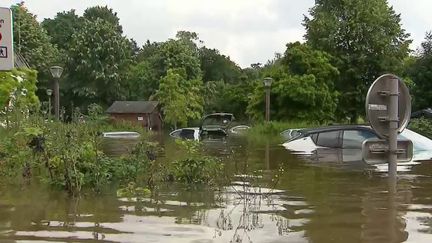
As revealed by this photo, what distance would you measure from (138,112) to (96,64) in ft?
23.6

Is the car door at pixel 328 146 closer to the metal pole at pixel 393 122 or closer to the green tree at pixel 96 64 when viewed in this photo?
the metal pole at pixel 393 122

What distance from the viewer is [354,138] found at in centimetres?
1630

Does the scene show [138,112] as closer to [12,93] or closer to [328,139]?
[328,139]

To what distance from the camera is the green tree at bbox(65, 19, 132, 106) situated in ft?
219

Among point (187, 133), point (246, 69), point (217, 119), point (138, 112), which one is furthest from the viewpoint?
point (246, 69)

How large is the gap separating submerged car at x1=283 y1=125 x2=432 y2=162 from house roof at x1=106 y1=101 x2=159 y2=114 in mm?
48172

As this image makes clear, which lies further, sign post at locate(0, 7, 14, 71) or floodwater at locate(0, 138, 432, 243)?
floodwater at locate(0, 138, 432, 243)

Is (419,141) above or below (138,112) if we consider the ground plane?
below

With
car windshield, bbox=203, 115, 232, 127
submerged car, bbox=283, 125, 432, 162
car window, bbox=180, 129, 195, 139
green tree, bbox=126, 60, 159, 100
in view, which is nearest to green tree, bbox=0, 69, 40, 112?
submerged car, bbox=283, 125, 432, 162

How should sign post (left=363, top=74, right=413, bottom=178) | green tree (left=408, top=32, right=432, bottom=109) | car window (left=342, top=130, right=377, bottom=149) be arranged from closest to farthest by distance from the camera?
sign post (left=363, top=74, right=413, bottom=178) → car window (left=342, top=130, right=377, bottom=149) → green tree (left=408, top=32, right=432, bottom=109)

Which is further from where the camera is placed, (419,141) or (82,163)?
(419,141)

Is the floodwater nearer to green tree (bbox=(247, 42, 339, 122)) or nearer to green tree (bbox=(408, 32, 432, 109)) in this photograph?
green tree (bbox=(247, 42, 339, 122))

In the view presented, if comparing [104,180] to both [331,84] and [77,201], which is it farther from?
[331,84]

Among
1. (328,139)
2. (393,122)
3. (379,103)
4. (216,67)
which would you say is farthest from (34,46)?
(393,122)
